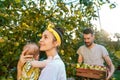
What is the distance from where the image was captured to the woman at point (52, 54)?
3.19 metres

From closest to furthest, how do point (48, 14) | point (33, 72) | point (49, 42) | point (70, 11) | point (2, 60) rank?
point (49, 42) < point (33, 72) < point (2, 60) < point (48, 14) < point (70, 11)

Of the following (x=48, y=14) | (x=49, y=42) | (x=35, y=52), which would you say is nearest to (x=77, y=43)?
(x=48, y=14)

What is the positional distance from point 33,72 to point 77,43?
3136 millimetres

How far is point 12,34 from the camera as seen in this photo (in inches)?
219

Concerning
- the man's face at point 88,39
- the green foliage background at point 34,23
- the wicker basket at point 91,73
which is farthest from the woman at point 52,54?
the wicker basket at point 91,73

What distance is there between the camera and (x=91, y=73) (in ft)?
20.4

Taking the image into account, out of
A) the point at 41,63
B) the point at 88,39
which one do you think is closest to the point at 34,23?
the point at 88,39

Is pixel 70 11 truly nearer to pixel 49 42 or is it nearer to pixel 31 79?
pixel 31 79

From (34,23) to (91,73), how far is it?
122cm

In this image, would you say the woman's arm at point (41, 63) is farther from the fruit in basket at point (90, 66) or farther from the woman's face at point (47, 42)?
the fruit in basket at point (90, 66)

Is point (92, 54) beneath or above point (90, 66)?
above

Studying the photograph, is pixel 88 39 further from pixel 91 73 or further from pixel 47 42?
pixel 47 42

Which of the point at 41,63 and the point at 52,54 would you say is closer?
the point at 52,54

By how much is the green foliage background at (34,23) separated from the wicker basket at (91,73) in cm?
12
